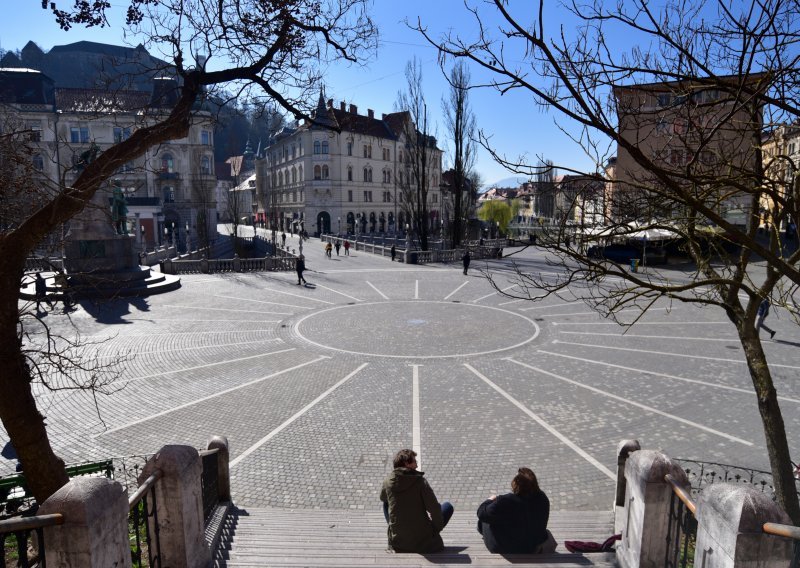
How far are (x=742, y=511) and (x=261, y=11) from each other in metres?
6.40

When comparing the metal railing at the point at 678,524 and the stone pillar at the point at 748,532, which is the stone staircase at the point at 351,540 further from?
the stone pillar at the point at 748,532

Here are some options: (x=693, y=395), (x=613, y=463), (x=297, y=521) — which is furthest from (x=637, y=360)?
(x=297, y=521)

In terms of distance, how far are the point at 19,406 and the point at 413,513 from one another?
3.99 m

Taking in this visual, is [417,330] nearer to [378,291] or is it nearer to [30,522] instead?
[378,291]

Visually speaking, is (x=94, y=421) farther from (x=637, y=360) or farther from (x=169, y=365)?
(x=637, y=360)

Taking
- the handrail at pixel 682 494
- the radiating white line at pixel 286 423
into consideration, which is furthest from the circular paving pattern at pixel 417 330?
the handrail at pixel 682 494

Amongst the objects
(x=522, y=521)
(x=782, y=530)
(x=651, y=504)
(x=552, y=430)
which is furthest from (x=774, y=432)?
A: (x=552, y=430)

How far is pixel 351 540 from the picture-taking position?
6023mm

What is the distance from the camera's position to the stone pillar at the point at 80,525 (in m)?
3.20

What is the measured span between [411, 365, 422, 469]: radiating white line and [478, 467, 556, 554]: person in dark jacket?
3206mm

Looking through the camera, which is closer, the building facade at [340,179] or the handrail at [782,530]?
the handrail at [782,530]

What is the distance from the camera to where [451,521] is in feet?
22.1

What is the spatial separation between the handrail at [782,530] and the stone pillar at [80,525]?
4.14 meters

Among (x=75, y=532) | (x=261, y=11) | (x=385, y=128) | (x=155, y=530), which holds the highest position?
(x=385, y=128)
